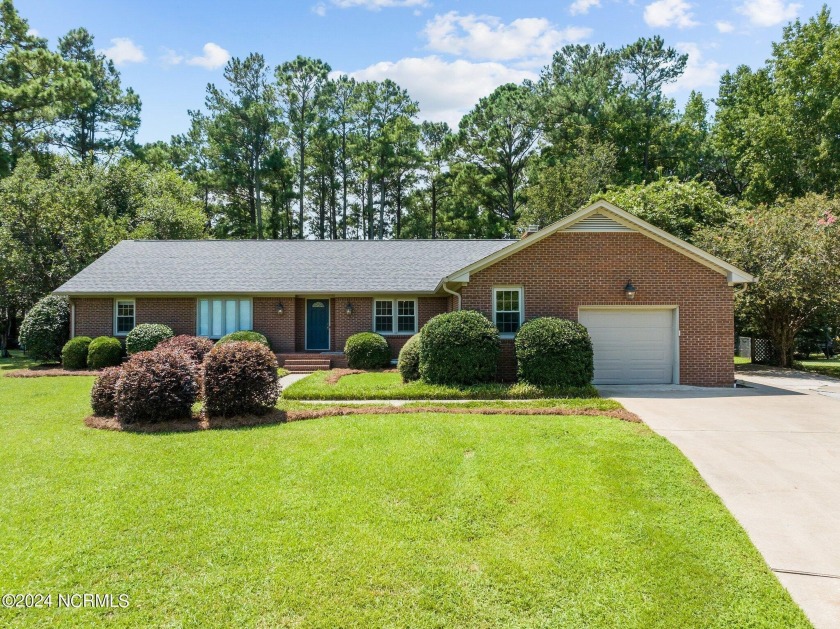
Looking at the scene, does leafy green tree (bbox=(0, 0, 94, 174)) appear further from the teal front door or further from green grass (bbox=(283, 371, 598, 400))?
green grass (bbox=(283, 371, 598, 400))

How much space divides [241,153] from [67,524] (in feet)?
122

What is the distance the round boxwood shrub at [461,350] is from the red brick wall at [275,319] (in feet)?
25.5

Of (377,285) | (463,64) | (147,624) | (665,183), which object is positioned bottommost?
(147,624)

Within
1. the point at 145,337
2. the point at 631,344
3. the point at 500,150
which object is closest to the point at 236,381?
the point at 145,337

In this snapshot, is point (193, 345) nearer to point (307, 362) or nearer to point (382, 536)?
point (307, 362)

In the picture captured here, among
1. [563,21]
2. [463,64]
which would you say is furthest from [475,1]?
[463,64]

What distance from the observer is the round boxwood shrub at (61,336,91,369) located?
57.0ft

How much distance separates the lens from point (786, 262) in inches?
660

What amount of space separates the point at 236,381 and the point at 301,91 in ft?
115

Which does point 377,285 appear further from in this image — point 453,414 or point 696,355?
point 696,355

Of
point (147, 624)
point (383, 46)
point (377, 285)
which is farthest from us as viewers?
point (377, 285)

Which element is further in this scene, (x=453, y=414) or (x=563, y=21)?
(x=563, y=21)

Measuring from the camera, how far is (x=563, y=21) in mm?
12844

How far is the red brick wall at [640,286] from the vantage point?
12961 mm
